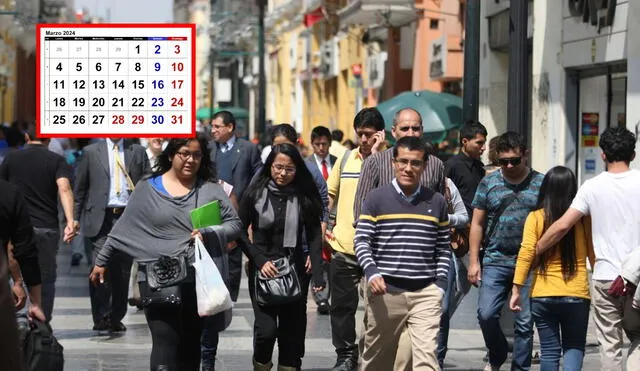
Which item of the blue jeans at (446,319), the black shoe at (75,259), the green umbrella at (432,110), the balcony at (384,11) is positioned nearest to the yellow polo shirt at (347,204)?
the blue jeans at (446,319)

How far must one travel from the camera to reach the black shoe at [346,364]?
10523 mm

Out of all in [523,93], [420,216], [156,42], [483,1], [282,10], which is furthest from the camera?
[282,10]

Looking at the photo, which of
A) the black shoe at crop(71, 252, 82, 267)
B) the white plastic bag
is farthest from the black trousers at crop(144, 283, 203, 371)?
the black shoe at crop(71, 252, 82, 267)

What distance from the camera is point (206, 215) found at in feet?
27.8

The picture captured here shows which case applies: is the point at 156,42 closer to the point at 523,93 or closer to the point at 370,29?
the point at 523,93

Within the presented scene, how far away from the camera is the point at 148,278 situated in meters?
8.36

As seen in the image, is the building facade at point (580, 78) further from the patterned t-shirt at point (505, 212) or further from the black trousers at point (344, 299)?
the patterned t-shirt at point (505, 212)

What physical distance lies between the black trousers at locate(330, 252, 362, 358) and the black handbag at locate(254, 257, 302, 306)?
1140 millimetres

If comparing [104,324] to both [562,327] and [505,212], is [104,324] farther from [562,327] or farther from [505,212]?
[562,327]

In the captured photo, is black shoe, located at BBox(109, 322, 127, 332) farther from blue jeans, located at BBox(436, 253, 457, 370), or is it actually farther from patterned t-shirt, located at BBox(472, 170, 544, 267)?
patterned t-shirt, located at BBox(472, 170, 544, 267)

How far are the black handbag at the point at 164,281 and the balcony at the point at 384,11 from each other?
22964 mm

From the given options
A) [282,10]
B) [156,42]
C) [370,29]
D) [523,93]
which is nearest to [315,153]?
[523,93]

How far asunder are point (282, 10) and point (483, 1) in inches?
1353

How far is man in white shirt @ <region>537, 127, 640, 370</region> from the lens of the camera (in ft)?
27.7
